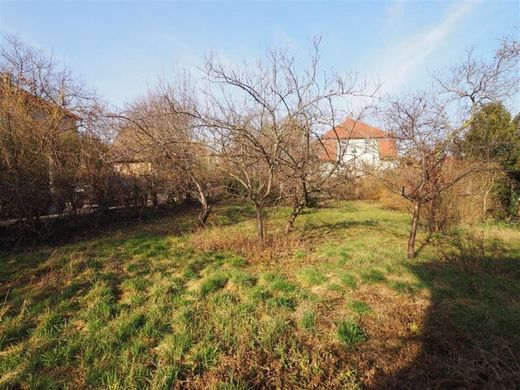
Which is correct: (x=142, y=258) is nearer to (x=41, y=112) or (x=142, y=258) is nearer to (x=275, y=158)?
(x=275, y=158)

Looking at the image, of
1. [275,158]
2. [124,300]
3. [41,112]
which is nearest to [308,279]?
[275,158]


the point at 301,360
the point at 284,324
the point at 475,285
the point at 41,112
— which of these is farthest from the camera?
the point at 41,112

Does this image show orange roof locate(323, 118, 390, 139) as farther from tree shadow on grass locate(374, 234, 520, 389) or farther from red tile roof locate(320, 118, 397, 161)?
tree shadow on grass locate(374, 234, 520, 389)

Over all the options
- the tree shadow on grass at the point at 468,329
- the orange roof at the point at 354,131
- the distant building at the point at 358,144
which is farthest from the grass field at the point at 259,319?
the orange roof at the point at 354,131

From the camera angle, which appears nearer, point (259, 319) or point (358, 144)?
point (259, 319)

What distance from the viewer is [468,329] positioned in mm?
3270

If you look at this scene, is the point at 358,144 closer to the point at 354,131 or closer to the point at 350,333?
the point at 354,131

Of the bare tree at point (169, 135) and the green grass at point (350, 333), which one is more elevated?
the bare tree at point (169, 135)

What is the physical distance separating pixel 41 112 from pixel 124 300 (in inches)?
293

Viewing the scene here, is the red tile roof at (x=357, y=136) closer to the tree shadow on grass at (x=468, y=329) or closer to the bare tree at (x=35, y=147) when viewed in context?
the tree shadow on grass at (x=468, y=329)

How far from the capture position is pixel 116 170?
9.69 m

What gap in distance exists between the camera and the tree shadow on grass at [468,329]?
→ 256 cm

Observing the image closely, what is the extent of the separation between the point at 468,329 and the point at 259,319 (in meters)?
2.38

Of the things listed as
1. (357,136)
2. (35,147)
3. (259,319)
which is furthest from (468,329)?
(35,147)
